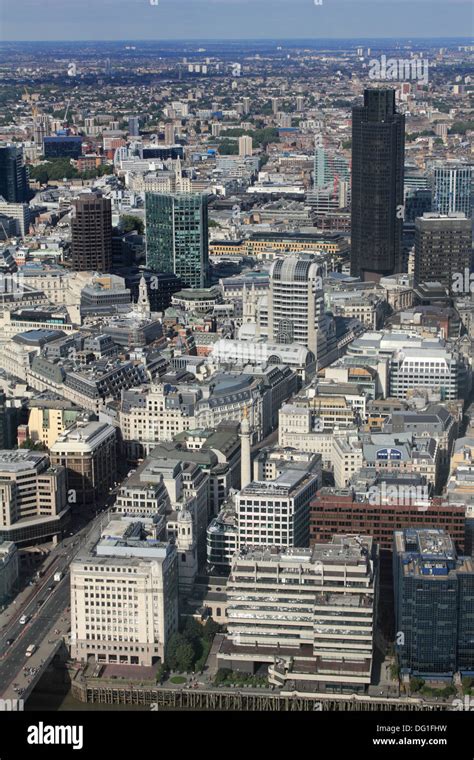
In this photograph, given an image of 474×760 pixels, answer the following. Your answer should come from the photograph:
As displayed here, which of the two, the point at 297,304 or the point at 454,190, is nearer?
the point at 297,304

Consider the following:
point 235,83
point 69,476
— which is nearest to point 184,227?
point 69,476

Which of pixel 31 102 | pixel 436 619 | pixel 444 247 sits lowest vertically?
pixel 436 619

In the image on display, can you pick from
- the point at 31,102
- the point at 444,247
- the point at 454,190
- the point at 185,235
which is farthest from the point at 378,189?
the point at 31,102

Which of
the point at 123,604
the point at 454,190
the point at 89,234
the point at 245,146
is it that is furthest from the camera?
the point at 245,146

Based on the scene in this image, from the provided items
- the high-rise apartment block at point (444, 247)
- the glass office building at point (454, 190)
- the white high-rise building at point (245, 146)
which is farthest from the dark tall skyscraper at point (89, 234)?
the white high-rise building at point (245, 146)

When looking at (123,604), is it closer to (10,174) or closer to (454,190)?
(454,190)

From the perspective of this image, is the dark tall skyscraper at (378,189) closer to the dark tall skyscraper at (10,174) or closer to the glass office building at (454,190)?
the glass office building at (454,190)

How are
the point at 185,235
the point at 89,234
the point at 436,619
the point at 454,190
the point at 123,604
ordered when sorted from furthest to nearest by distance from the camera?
the point at 454,190 → the point at 89,234 → the point at 185,235 → the point at 123,604 → the point at 436,619

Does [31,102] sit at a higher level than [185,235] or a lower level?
higher
